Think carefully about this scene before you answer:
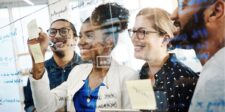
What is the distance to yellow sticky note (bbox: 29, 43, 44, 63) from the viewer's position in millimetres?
2541

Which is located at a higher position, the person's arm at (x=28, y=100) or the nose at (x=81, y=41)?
the nose at (x=81, y=41)

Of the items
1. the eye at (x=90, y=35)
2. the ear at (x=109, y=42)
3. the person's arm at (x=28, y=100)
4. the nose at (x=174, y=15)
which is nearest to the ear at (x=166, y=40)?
the nose at (x=174, y=15)

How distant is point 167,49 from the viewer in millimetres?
1899

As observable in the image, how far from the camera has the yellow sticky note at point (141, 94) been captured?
1.96m

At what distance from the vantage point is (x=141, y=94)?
6.61 ft

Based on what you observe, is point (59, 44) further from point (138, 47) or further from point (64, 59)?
point (138, 47)

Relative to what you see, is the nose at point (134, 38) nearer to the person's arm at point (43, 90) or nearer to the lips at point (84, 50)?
the lips at point (84, 50)

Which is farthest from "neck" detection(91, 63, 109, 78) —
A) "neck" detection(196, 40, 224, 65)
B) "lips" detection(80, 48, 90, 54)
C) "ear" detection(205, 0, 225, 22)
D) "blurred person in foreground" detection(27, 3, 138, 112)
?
"ear" detection(205, 0, 225, 22)

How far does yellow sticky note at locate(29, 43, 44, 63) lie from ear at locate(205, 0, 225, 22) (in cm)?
139

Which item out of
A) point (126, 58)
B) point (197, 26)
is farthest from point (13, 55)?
point (197, 26)

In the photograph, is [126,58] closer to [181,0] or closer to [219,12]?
[181,0]

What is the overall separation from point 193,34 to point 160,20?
23 cm

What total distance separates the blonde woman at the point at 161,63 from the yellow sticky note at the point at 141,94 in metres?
0.03

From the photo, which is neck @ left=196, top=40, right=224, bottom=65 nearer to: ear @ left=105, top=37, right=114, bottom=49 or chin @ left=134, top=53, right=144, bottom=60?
chin @ left=134, top=53, right=144, bottom=60
